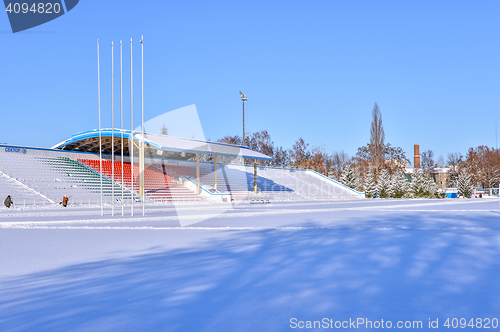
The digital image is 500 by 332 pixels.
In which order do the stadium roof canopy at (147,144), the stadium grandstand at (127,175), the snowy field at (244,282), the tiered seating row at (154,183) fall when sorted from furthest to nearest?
the tiered seating row at (154,183)
the stadium roof canopy at (147,144)
the stadium grandstand at (127,175)
the snowy field at (244,282)

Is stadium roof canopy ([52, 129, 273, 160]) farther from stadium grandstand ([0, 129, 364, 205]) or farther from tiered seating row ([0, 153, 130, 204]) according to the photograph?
tiered seating row ([0, 153, 130, 204])

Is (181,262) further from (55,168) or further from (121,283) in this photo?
(55,168)

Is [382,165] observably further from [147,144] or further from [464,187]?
[147,144]

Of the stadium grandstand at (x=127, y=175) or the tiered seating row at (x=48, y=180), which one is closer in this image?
the tiered seating row at (x=48, y=180)

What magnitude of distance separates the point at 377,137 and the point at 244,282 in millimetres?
56599

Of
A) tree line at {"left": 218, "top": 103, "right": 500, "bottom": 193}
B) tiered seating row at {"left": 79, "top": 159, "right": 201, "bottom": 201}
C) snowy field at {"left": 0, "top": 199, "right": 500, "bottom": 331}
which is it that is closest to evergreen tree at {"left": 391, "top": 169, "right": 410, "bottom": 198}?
tree line at {"left": 218, "top": 103, "right": 500, "bottom": 193}

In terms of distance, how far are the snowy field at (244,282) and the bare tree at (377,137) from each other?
5054cm

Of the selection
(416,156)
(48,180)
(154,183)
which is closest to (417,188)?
(154,183)

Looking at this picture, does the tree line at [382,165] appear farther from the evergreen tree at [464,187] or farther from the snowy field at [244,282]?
the snowy field at [244,282]

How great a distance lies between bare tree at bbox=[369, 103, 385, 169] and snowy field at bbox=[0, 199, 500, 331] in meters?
50.5

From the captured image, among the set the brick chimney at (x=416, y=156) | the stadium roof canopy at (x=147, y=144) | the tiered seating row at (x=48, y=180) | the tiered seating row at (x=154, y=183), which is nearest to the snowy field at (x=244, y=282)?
the tiered seating row at (x=48, y=180)

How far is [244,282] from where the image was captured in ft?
17.4

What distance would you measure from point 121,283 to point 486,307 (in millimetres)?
4538

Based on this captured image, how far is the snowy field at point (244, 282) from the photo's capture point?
3918mm
